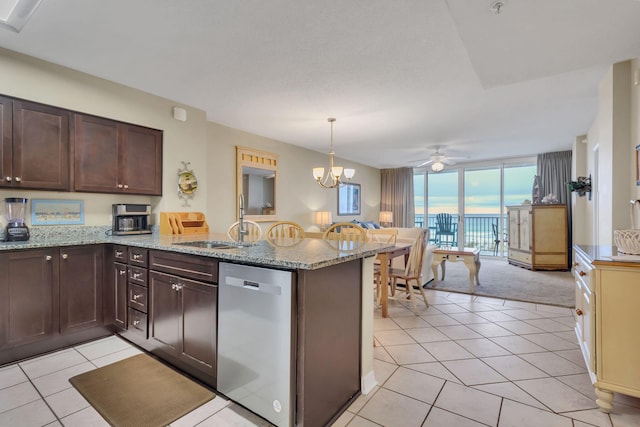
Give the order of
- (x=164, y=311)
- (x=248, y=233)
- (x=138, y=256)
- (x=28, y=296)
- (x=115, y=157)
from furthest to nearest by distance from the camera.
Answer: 1. (x=248, y=233)
2. (x=115, y=157)
3. (x=138, y=256)
4. (x=28, y=296)
5. (x=164, y=311)

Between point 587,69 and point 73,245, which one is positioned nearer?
point 73,245

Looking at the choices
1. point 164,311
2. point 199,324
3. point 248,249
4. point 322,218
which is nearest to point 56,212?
point 164,311

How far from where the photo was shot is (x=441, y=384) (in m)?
2.04

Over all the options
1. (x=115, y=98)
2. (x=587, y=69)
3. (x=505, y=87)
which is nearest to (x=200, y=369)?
(x=115, y=98)

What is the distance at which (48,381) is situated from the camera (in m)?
2.06

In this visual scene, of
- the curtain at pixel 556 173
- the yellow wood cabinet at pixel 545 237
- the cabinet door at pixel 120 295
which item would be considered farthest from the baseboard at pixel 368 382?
the curtain at pixel 556 173

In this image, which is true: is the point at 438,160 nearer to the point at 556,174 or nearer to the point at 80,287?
the point at 556,174

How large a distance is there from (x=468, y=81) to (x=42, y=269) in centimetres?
418

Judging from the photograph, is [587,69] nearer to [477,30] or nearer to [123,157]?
[477,30]

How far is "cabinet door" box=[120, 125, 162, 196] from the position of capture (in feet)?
10.3

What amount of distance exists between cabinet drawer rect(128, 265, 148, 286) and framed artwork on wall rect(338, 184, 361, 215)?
5.32 meters

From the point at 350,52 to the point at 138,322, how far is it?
2836 mm

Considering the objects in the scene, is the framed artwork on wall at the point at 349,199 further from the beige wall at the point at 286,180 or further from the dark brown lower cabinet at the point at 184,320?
the dark brown lower cabinet at the point at 184,320

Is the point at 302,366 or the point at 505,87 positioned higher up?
the point at 505,87
